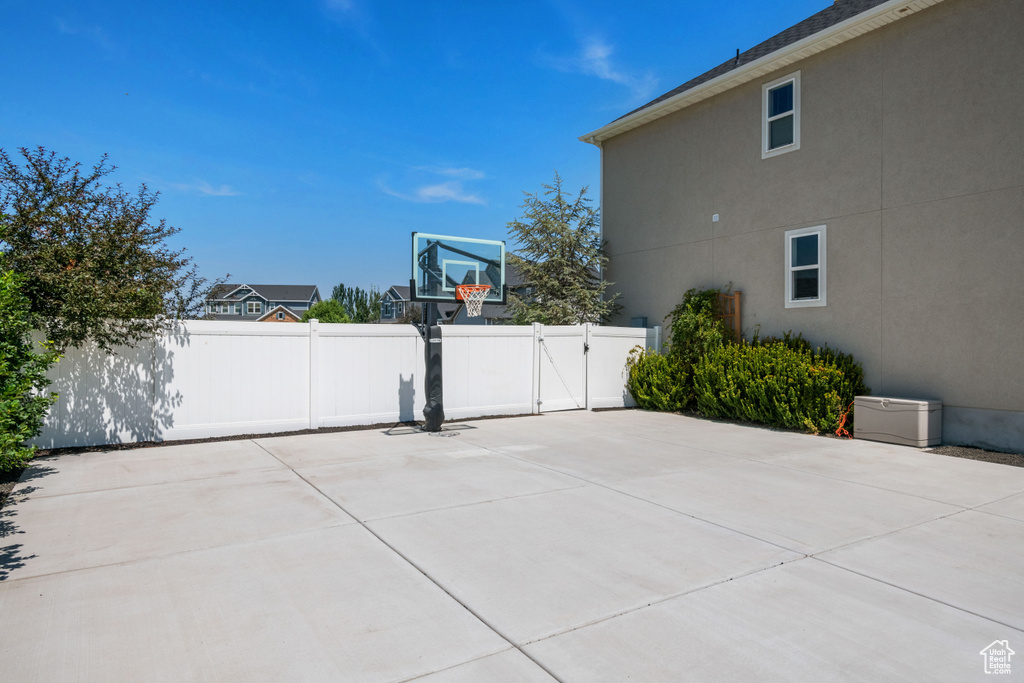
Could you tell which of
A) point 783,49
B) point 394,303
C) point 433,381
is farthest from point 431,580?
point 394,303

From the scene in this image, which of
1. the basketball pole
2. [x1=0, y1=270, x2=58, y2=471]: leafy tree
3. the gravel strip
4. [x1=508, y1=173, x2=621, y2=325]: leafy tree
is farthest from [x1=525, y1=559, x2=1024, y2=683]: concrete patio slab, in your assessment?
[x1=508, y1=173, x2=621, y2=325]: leafy tree

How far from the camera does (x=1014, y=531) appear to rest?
15.3 feet

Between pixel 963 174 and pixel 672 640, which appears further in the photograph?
pixel 963 174

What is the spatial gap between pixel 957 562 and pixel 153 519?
612 cm

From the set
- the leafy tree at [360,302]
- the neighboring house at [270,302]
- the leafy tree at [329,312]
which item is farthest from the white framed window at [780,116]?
the neighboring house at [270,302]

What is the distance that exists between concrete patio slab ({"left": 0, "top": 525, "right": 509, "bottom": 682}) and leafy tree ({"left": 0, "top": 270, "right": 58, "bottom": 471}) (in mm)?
1309

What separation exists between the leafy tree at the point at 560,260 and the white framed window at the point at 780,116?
476cm

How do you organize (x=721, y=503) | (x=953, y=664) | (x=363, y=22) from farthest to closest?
(x=363, y=22), (x=721, y=503), (x=953, y=664)

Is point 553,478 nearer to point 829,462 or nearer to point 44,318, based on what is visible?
point 829,462

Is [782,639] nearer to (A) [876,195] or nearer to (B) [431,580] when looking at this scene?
(B) [431,580]

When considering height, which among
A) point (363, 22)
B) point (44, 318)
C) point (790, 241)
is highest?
point (363, 22)

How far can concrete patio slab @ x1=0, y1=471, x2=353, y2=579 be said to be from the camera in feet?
13.4

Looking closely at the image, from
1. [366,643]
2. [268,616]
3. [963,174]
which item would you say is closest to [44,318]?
[268,616]

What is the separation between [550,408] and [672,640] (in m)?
9.00
